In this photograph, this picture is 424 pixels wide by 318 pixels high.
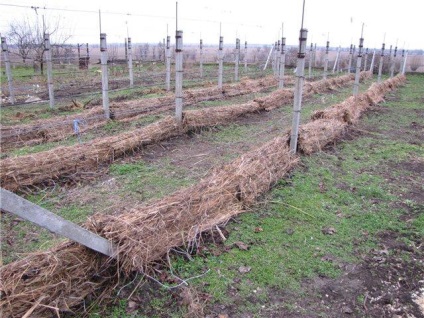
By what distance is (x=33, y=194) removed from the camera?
15.7 feet

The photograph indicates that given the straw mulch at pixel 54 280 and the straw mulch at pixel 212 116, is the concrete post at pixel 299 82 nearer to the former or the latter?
the straw mulch at pixel 212 116

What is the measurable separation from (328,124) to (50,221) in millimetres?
6371

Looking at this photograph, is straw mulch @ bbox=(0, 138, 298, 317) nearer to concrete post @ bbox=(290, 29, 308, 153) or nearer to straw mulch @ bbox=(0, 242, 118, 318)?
straw mulch @ bbox=(0, 242, 118, 318)

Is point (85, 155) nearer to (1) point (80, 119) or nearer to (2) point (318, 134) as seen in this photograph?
(1) point (80, 119)

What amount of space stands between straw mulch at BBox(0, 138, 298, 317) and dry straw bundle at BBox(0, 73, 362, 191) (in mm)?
2332

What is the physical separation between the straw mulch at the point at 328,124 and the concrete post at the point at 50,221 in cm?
448

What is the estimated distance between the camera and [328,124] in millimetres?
7559

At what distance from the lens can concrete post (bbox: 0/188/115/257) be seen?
2.10m

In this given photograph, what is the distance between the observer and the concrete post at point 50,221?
6.90 feet

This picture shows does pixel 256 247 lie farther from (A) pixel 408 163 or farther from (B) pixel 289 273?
(A) pixel 408 163

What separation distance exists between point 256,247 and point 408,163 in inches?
169

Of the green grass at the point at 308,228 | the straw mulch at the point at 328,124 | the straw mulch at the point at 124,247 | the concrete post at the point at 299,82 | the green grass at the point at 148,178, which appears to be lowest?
the green grass at the point at 308,228

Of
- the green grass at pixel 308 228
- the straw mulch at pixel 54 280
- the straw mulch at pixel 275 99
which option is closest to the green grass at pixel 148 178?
the green grass at pixel 308 228

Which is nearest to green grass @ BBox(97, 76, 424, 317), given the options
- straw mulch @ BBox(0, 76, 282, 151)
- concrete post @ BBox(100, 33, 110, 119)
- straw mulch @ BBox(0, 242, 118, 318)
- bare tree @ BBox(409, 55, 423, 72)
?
straw mulch @ BBox(0, 242, 118, 318)
